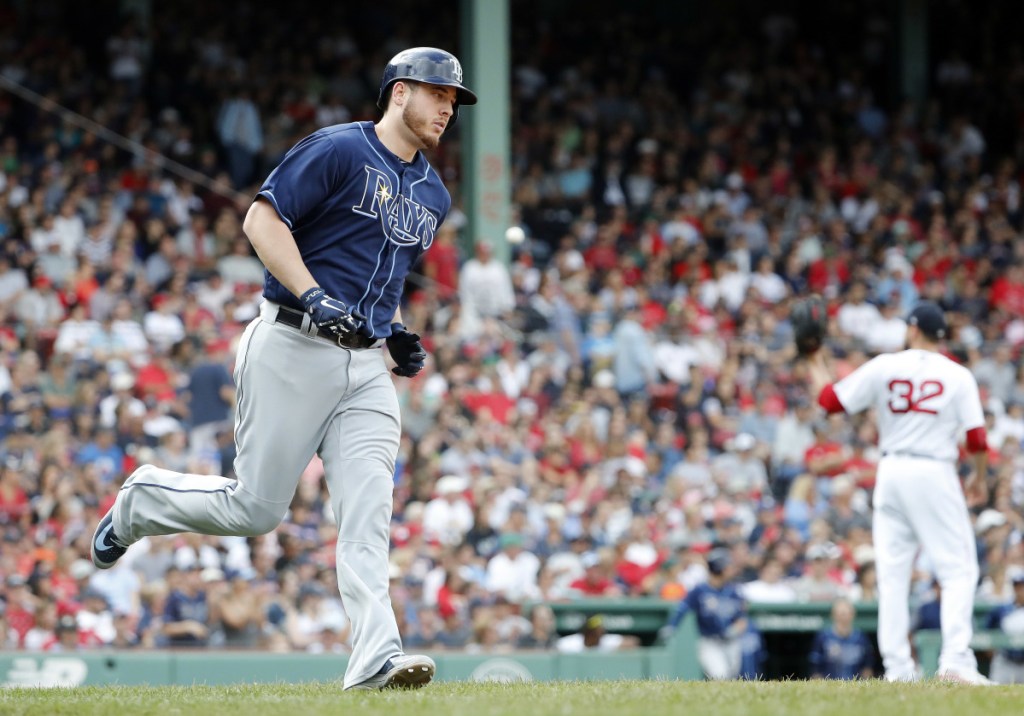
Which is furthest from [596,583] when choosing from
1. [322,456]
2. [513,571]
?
[322,456]

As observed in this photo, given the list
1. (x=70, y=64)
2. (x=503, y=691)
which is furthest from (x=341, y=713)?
(x=70, y=64)

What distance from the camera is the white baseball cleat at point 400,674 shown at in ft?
17.6

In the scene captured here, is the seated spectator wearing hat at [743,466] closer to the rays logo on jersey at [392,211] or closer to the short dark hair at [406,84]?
the rays logo on jersey at [392,211]

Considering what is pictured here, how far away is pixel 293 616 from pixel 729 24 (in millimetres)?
14148

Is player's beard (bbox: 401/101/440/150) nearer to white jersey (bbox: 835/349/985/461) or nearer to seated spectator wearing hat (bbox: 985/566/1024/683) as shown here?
white jersey (bbox: 835/349/985/461)

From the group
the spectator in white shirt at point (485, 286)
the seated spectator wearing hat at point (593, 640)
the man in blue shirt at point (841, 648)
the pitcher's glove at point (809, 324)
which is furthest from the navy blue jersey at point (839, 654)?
the pitcher's glove at point (809, 324)

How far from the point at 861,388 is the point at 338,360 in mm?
3453

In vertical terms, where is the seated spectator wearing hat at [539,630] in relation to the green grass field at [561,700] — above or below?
below

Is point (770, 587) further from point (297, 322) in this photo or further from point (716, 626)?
point (297, 322)

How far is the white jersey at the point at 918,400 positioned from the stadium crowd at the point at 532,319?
4597mm

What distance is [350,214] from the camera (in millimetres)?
5535

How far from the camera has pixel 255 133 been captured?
17.8 meters

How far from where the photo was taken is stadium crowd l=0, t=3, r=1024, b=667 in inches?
486

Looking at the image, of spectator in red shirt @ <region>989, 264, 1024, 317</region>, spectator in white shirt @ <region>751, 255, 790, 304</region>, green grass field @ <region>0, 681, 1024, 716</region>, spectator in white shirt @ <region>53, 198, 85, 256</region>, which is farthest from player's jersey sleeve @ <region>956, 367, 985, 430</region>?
spectator in red shirt @ <region>989, 264, 1024, 317</region>
